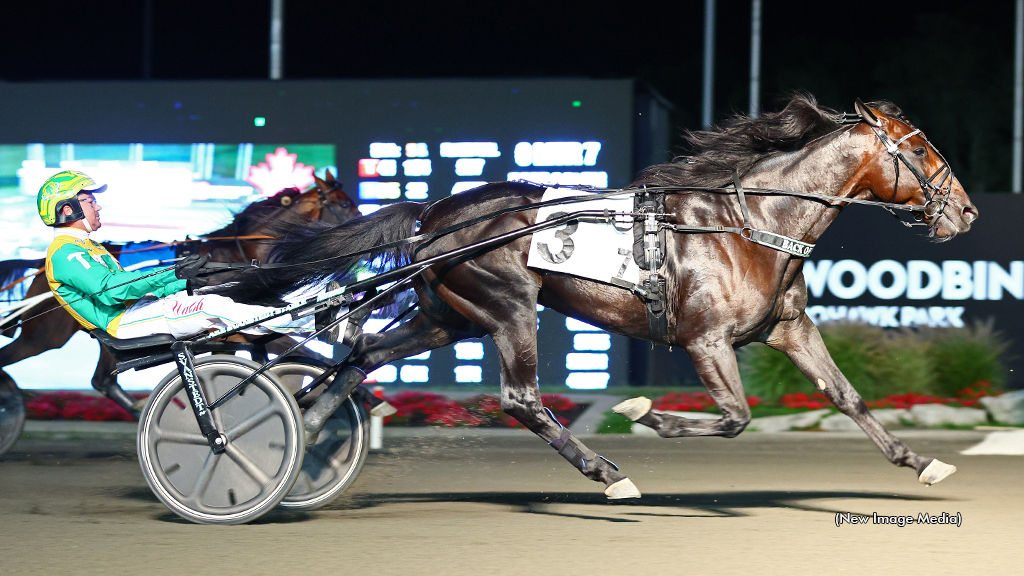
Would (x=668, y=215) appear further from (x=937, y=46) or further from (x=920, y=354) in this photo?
(x=937, y=46)

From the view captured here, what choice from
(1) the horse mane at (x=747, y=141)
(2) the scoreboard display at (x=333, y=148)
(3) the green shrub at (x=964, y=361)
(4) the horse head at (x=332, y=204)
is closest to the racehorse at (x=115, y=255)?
(4) the horse head at (x=332, y=204)

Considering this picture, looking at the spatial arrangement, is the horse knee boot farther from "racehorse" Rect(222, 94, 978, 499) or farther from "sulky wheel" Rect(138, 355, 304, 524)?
"sulky wheel" Rect(138, 355, 304, 524)

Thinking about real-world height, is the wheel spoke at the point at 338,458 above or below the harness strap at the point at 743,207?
below

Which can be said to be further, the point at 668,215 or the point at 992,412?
the point at 992,412

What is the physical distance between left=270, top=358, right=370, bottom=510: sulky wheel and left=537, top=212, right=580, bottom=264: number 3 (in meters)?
1.29

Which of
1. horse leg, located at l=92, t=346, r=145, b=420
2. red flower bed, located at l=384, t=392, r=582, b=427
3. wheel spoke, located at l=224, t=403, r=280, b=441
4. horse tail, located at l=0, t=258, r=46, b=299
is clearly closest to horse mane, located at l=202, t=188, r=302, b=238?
horse leg, located at l=92, t=346, r=145, b=420

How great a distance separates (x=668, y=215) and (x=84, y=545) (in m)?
3.06

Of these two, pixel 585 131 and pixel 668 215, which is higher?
pixel 585 131

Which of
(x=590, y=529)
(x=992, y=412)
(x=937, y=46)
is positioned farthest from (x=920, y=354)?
(x=937, y=46)

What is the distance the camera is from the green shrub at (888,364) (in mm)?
11266

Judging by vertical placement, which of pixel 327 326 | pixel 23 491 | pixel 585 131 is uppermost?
pixel 585 131

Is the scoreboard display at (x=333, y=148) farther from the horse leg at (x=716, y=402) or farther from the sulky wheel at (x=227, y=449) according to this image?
the sulky wheel at (x=227, y=449)

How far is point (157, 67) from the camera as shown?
29.4 m

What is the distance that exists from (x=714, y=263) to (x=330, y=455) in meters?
2.20
